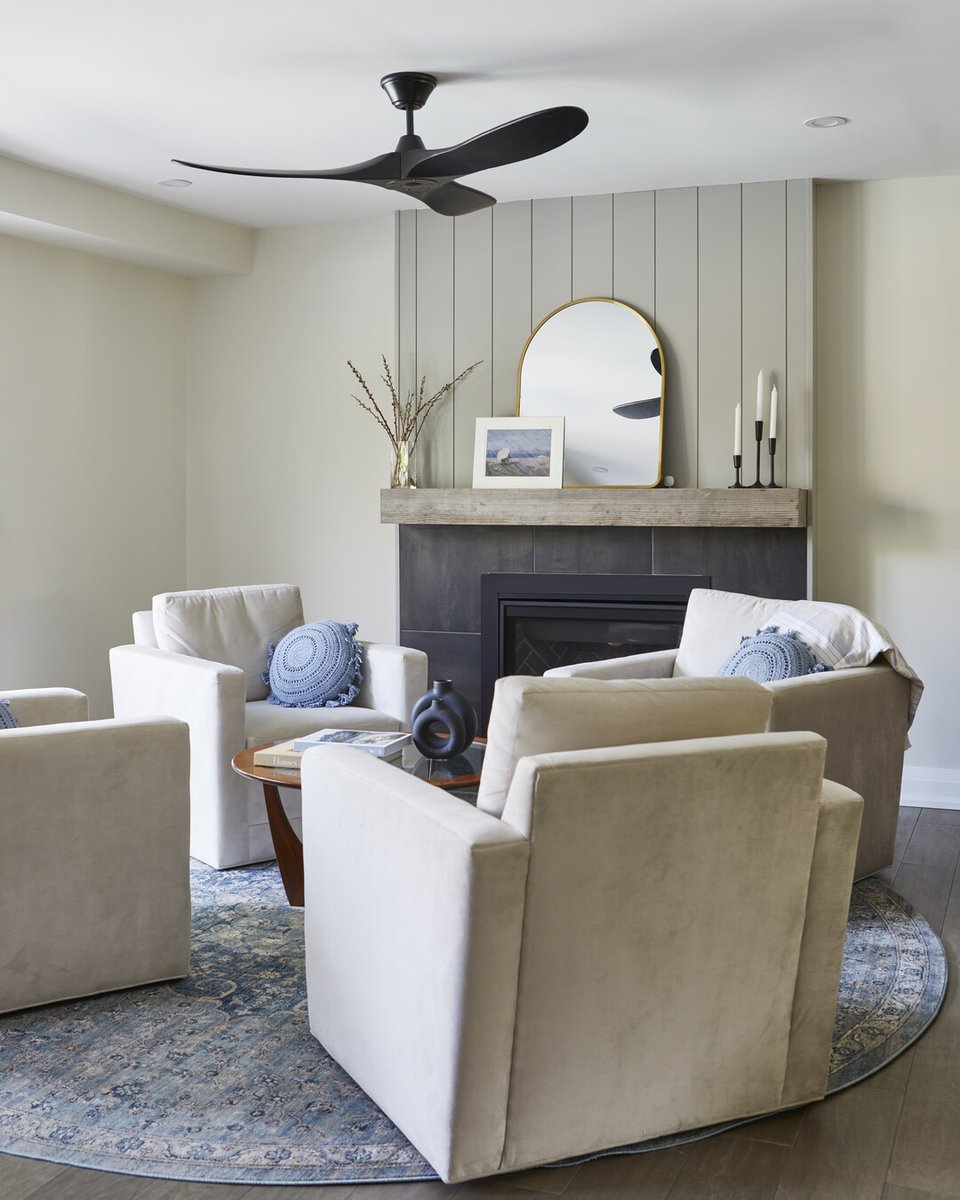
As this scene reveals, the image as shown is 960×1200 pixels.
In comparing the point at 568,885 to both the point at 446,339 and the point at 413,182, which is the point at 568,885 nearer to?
the point at 413,182

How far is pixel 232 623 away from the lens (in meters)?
4.49

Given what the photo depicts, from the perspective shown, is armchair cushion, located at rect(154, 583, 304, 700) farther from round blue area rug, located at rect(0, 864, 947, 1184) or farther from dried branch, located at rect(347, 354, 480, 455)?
round blue area rug, located at rect(0, 864, 947, 1184)

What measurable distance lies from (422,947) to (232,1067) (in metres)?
0.71

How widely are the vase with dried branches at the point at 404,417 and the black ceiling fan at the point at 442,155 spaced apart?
175cm

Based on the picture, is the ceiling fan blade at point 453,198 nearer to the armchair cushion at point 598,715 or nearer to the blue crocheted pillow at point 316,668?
the blue crocheted pillow at point 316,668

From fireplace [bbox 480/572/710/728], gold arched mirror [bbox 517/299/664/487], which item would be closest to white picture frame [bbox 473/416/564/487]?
gold arched mirror [bbox 517/299/664/487]

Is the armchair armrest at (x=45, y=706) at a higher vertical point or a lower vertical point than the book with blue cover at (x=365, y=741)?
higher

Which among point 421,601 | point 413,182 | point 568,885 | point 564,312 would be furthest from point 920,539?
point 568,885

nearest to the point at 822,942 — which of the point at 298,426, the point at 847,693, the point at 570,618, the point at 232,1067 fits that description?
the point at 232,1067

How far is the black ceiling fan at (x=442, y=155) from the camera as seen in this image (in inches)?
116

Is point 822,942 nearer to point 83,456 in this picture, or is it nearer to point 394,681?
point 394,681

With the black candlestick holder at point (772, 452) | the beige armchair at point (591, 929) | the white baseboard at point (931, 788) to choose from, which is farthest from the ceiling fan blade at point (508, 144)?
the white baseboard at point (931, 788)

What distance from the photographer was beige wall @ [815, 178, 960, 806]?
479 cm

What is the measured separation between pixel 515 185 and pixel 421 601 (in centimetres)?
185
